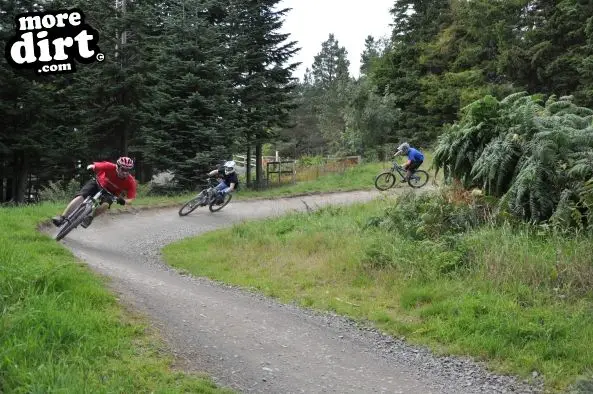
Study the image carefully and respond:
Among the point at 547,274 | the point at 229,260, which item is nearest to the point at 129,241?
the point at 229,260

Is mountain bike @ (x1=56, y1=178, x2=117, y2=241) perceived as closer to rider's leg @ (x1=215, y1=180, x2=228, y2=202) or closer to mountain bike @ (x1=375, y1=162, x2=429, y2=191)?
rider's leg @ (x1=215, y1=180, x2=228, y2=202)

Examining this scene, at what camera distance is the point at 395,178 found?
63.4ft

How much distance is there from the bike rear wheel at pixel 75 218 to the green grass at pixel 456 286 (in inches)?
87.0

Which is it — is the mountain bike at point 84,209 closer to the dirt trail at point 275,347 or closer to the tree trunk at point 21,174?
the dirt trail at point 275,347

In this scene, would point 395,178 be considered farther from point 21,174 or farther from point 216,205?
point 21,174

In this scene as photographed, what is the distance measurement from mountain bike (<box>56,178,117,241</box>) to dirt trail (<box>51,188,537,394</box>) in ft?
7.01

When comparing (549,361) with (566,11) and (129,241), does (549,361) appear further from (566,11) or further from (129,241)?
(566,11)

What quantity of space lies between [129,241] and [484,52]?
3369 centimetres

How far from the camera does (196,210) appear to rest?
1720cm

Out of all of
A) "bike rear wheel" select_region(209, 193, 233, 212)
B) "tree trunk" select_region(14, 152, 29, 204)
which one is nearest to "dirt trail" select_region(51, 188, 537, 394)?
"bike rear wheel" select_region(209, 193, 233, 212)

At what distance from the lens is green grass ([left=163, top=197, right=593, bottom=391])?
17.4ft

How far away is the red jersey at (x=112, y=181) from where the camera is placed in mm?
11367

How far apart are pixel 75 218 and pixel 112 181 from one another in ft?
3.74

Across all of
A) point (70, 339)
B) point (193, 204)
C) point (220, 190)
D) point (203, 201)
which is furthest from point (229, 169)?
point (70, 339)
